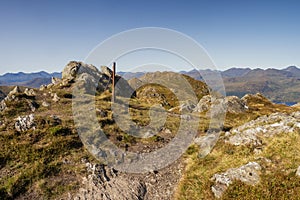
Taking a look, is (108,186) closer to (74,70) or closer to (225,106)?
(225,106)

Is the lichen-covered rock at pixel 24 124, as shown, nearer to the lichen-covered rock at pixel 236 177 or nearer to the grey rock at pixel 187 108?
the lichen-covered rock at pixel 236 177

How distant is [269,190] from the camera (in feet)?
47.1

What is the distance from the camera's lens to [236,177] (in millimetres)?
16297

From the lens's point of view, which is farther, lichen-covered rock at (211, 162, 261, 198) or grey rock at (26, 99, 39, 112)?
grey rock at (26, 99, 39, 112)

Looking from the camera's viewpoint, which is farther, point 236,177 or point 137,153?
point 137,153

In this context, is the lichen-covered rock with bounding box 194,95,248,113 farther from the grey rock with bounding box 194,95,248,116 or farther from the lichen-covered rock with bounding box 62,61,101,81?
the lichen-covered rock with bounding box 62,61,101,81

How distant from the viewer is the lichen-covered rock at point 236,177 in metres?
15.7

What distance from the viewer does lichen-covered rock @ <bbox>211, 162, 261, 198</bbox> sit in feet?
51.3

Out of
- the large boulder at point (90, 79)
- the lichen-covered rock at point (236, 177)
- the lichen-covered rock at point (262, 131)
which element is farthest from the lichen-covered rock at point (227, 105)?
the lichen-covered rock at point (236, 177)

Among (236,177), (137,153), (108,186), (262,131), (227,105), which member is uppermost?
(262,131)

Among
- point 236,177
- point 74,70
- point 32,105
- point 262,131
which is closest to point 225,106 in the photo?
point 262,131

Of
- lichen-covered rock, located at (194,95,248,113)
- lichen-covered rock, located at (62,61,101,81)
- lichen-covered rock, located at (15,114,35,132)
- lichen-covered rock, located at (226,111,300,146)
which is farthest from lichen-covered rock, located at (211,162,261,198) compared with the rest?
lichen-covered rock, located at (62,61,101,81)

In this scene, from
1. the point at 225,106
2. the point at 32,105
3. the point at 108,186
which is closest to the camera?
the point at 108,186

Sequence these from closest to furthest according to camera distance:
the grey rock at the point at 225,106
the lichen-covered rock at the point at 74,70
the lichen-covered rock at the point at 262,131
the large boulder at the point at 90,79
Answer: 1. the lichen-covered rock at the point at 262,131
2. the grey rock at the point at 225,106
3. the large boulder at the point at 90,79
4. the lichen-covered rock at the point at 74,70
